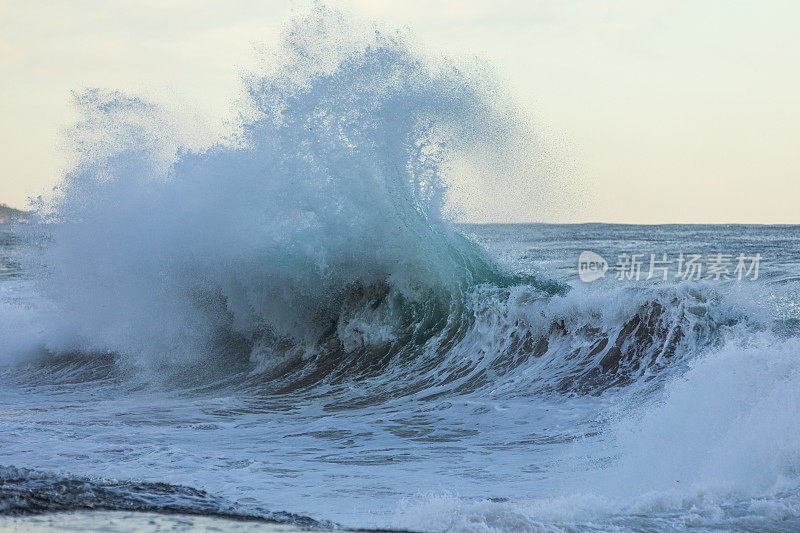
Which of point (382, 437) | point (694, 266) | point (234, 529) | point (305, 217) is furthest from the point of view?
point (694, 266)

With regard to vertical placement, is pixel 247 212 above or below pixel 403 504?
above

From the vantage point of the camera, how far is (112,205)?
12156 mm

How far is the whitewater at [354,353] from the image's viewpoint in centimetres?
443

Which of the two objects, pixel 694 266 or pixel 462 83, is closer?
pixel 462 83

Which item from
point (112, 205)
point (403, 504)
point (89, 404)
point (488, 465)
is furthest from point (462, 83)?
point (403, 504)

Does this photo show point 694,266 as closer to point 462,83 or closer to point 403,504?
point 462,83

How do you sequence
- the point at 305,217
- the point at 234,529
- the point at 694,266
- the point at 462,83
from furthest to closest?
the point at 694,266 → the point at 462,83 → the point at 305,217 → the point at 234,529

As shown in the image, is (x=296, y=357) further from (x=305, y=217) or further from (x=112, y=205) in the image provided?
(x=112, y=205)

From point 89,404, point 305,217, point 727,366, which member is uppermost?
point 305,217

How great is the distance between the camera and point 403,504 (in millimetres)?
4168

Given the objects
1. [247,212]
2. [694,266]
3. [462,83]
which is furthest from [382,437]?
[694,266]

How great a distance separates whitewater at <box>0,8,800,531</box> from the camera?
14.5ft

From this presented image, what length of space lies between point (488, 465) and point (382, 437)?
3.96 feet

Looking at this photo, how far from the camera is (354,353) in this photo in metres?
10.2
